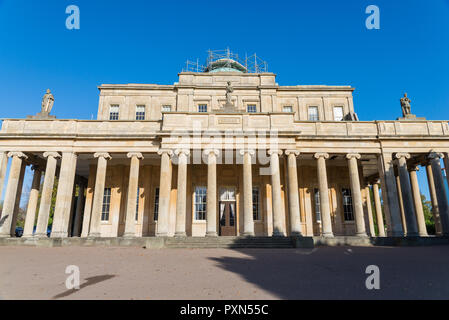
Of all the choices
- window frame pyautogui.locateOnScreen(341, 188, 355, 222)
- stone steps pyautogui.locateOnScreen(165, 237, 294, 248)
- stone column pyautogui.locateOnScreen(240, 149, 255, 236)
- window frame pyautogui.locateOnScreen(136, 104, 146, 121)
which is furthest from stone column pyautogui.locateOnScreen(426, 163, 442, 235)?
window frame pyautogui.locateOnScreen(136, 104, 146, 121)

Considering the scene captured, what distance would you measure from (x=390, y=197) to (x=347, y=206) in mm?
5286

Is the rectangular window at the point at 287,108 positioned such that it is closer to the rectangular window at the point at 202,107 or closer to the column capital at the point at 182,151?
the rectangular window at the point at 202,107

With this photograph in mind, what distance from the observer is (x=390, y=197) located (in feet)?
64.7

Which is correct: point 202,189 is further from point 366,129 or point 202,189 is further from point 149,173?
point 366,129

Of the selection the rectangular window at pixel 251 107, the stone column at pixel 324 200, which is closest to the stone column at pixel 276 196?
the stone column at pixel 324 200

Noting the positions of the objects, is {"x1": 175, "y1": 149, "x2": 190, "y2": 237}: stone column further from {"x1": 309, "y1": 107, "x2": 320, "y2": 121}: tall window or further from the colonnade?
{"x1": 309, "y1": 107, "x2": 320, "y2": 121}: tall window

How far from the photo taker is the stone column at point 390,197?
62.6ft

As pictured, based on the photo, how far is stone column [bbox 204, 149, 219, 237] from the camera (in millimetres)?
18016

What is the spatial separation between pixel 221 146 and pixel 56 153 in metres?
12.3

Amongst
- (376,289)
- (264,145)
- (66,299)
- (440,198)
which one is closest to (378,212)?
(440,198)

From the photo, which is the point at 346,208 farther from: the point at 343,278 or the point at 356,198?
the point at 343,278

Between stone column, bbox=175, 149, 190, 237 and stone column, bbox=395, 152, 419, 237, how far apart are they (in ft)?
51.0

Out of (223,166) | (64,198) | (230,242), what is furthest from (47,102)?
(230,242)

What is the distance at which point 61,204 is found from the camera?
19484mm
